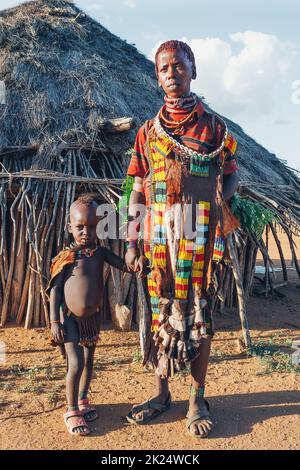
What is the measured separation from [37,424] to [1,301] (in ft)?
6.97

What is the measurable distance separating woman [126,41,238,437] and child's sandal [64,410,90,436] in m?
0.59

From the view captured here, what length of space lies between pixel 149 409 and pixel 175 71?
6.77 ft

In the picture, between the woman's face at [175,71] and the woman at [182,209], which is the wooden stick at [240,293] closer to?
the woman at [182,209]

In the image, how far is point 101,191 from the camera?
4.60 m

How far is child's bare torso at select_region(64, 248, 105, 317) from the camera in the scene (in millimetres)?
2865

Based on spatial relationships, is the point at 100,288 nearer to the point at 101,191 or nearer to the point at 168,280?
the point at 168,280

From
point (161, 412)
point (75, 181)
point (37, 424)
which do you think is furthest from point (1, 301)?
point (161, 412)

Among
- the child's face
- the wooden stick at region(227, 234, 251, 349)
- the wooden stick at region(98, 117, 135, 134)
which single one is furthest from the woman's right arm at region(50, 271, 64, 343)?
the wooden stick at region(98, 117, 135, 134)

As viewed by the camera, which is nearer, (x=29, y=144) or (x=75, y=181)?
(x=75, y=181)

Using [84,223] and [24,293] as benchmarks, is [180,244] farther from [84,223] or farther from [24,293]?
[24,293]

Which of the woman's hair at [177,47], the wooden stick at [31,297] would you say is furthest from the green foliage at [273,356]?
the woman's hair at [177,47]

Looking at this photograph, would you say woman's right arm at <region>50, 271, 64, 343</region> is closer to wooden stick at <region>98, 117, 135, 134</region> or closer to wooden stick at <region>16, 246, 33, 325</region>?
wooden stick at <region>16, 246, 33, 325</region>

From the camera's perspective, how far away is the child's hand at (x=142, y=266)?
281cm
